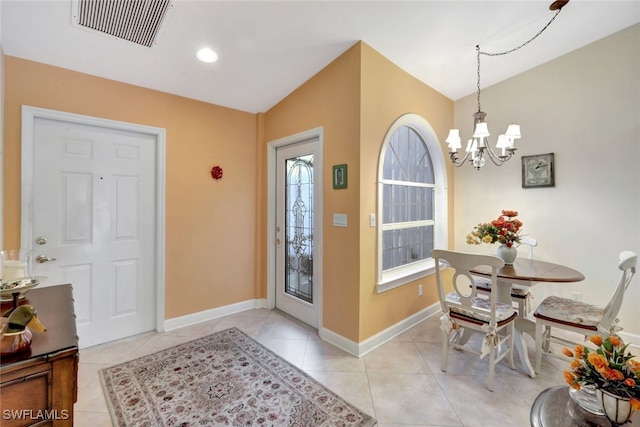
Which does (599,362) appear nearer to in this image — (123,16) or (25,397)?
(25,397)

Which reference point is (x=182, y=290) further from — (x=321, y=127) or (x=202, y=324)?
(x=321, y=127)

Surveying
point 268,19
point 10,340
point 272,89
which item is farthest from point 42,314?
point 272,89

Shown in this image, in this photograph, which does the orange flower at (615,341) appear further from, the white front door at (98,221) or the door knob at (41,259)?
the door knob at (41,259)

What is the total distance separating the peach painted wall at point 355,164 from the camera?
2.38 meters

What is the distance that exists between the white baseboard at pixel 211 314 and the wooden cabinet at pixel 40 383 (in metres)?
2.04

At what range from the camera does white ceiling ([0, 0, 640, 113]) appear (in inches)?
75.2

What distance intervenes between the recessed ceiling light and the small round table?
2.96 meters

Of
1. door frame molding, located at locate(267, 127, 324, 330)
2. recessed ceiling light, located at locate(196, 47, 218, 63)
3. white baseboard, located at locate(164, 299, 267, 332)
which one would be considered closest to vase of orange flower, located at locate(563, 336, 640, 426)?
door frame molding, located at locate(267, 127, 324, 330)

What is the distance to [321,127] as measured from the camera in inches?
106

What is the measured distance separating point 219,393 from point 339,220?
1607 mm

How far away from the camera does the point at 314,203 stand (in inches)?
114

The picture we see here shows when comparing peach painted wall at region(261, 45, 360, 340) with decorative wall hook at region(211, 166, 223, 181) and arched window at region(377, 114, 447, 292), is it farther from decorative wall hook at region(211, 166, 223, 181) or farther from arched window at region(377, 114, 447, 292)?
decorative wall hook at region(211, 166, 223, 181)

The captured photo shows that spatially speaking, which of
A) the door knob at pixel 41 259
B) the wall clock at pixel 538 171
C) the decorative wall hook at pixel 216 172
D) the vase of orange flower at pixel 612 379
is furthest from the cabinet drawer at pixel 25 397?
the wall clock at pixel 538 171

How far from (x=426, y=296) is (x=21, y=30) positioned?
4.22m
